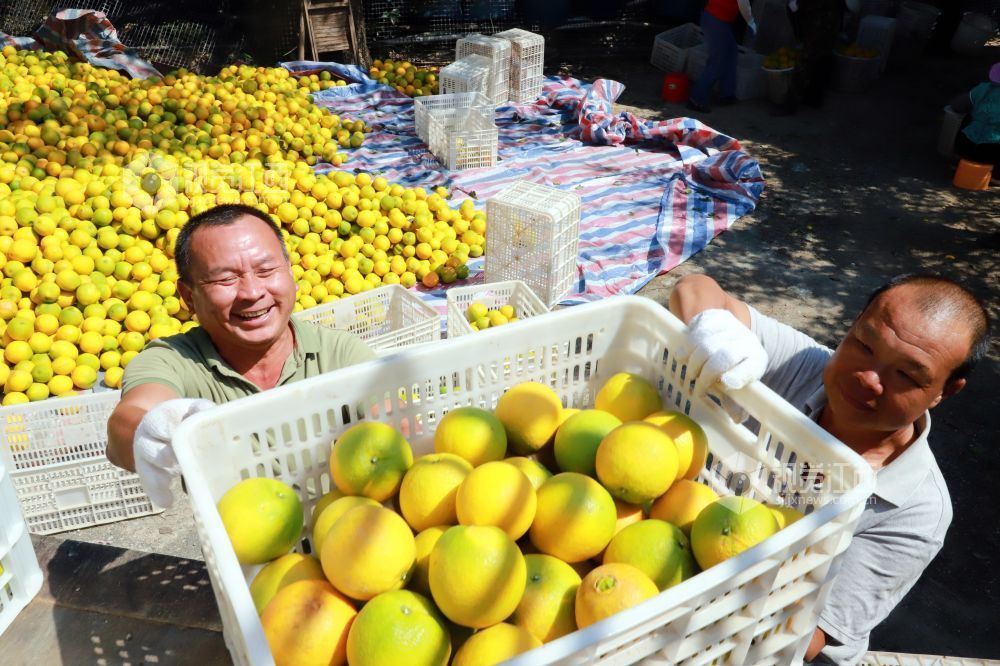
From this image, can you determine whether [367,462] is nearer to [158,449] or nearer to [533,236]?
[158,449]

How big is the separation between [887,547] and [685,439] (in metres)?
0.74

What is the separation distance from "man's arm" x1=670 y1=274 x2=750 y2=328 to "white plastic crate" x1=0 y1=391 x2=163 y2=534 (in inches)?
99.2

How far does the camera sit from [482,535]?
1284mm

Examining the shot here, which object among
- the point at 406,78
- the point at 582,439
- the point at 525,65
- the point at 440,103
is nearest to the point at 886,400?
the point at 582,439

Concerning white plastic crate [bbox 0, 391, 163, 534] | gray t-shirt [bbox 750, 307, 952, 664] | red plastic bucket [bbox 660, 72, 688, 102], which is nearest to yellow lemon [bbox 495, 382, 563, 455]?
gray t-shirt [bbox 750, 307, 952, 664]

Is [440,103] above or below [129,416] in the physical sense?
below

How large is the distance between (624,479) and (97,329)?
12.8ft

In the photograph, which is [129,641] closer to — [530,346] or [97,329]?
[530,346]

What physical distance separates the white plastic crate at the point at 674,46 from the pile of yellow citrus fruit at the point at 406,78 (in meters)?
3.48

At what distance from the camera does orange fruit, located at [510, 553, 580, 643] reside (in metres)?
1.36

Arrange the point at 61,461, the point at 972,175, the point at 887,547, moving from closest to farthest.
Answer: the point at 887,547 < the point at 61,461 < the point at 972,175

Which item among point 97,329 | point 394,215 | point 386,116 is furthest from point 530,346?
point 386,116

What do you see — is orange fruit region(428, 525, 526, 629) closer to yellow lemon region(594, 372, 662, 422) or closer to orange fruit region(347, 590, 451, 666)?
orange fruit region(347, 590, 451, 666)

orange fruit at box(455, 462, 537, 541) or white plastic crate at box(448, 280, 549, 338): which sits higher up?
orange fruit at box(455, 462, 537, 541)
